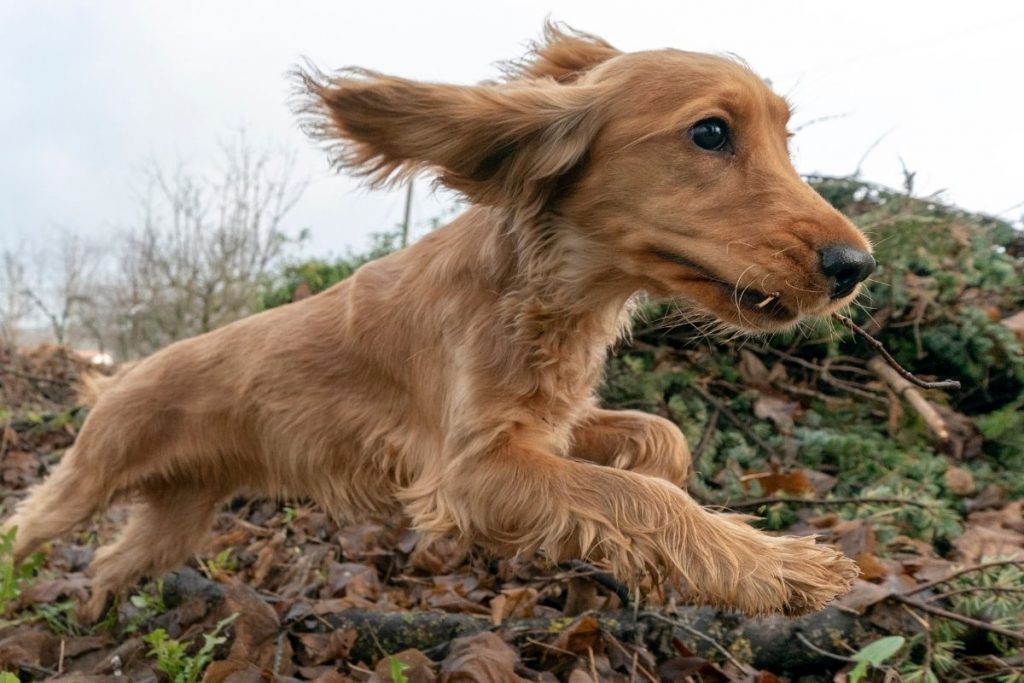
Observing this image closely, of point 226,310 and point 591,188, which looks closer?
point 591,188

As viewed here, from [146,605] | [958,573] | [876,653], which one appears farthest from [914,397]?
[146,605]

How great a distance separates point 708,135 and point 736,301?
50 cm

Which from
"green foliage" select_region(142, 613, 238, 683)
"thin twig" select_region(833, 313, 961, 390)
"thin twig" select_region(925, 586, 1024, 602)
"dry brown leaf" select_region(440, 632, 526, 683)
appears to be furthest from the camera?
"green foliage" select_region(142, 613, 238, 683)

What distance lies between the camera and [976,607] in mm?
2596

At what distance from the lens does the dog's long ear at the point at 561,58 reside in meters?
3.10

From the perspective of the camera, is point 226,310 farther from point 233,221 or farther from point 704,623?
point 704,623

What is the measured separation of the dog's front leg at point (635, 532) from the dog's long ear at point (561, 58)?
1.46 meters

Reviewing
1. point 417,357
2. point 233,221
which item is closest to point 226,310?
point 233,221

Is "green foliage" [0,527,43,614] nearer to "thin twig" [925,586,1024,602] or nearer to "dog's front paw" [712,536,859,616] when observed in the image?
"dog's front paw" [712,536,859,616]

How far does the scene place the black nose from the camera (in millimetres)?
2016

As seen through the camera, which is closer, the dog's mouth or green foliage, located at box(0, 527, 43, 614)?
the dog's mouth

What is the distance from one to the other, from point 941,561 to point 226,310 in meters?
21.4

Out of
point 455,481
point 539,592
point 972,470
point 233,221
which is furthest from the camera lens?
point 233,221

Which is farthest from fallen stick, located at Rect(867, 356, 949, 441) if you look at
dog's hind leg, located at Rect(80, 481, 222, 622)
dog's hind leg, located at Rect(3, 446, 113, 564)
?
dog's hind leg, located at Rect(3, 446, 113, 564)
